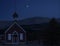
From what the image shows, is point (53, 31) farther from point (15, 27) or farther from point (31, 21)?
point (15, 27)

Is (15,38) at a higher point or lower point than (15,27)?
lower

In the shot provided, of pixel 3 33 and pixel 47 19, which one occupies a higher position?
pixel 47 19

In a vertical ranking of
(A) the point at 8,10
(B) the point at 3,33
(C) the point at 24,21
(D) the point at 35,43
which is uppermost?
(A) the point at 8,10

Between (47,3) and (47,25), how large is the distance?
9.5 inches

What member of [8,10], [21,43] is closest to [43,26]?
[21,43]

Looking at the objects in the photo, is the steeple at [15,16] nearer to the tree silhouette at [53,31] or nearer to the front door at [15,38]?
the front door at [15,38]

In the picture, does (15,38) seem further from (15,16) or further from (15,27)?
(15,16)

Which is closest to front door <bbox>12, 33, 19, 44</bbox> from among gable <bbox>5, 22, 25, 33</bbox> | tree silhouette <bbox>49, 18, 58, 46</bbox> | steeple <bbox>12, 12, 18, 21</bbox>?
gable <bbox>5, 22, 25, 33</bbox>

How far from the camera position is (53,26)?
5.48 ft

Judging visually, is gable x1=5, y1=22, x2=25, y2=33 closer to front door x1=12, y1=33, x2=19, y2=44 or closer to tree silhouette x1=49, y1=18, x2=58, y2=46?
front door x1=12, y1=33, x2=19, y2=44

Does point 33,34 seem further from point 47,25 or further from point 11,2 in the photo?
point 11,2

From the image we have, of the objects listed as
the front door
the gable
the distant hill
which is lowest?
the front door

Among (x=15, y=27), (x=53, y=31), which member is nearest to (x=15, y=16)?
(x=15, y=27)

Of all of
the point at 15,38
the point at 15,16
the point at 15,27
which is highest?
the point at 15,16
